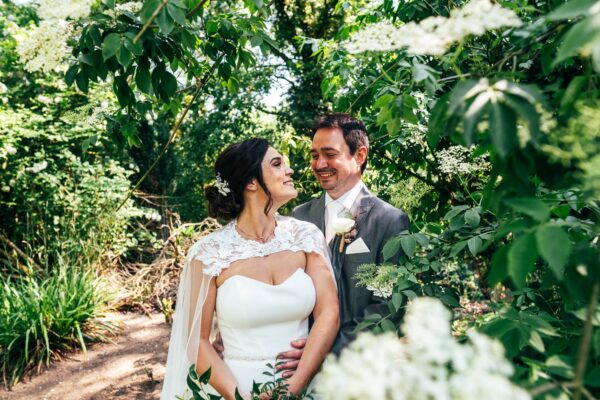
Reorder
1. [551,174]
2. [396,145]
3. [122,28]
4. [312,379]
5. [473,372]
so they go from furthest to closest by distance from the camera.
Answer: [396,145] → [312,379] → [122,28] → [551,174] → [473,372]

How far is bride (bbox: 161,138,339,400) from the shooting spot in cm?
230

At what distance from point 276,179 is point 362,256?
614 millimetres

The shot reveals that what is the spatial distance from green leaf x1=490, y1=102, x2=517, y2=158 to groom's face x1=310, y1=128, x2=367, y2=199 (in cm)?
196

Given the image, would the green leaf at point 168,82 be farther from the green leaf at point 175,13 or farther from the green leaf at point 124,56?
the green leaf at point 175,13

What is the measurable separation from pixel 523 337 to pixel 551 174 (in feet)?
1.20

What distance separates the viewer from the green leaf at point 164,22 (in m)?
1.47

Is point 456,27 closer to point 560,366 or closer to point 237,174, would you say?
point 560,366

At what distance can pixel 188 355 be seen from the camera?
7.82 feet

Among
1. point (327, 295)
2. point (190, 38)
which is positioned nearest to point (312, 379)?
point (327, 295)

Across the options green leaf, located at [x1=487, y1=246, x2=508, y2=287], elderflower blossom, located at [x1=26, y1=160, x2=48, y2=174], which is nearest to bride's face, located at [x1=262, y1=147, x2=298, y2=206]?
green leaf, located at [x1=487, y1=246, x2=508, y2=287]

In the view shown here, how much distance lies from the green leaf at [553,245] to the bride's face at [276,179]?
70.3 inches

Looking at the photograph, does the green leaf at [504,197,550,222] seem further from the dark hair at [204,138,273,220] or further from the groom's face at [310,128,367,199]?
the groom's face at [310,128,367,199]

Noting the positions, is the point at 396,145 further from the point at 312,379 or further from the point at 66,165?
the point at 66,165

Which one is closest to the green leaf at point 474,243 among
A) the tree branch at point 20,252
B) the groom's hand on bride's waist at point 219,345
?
the groom's hand on bride's waist at point 219,345
